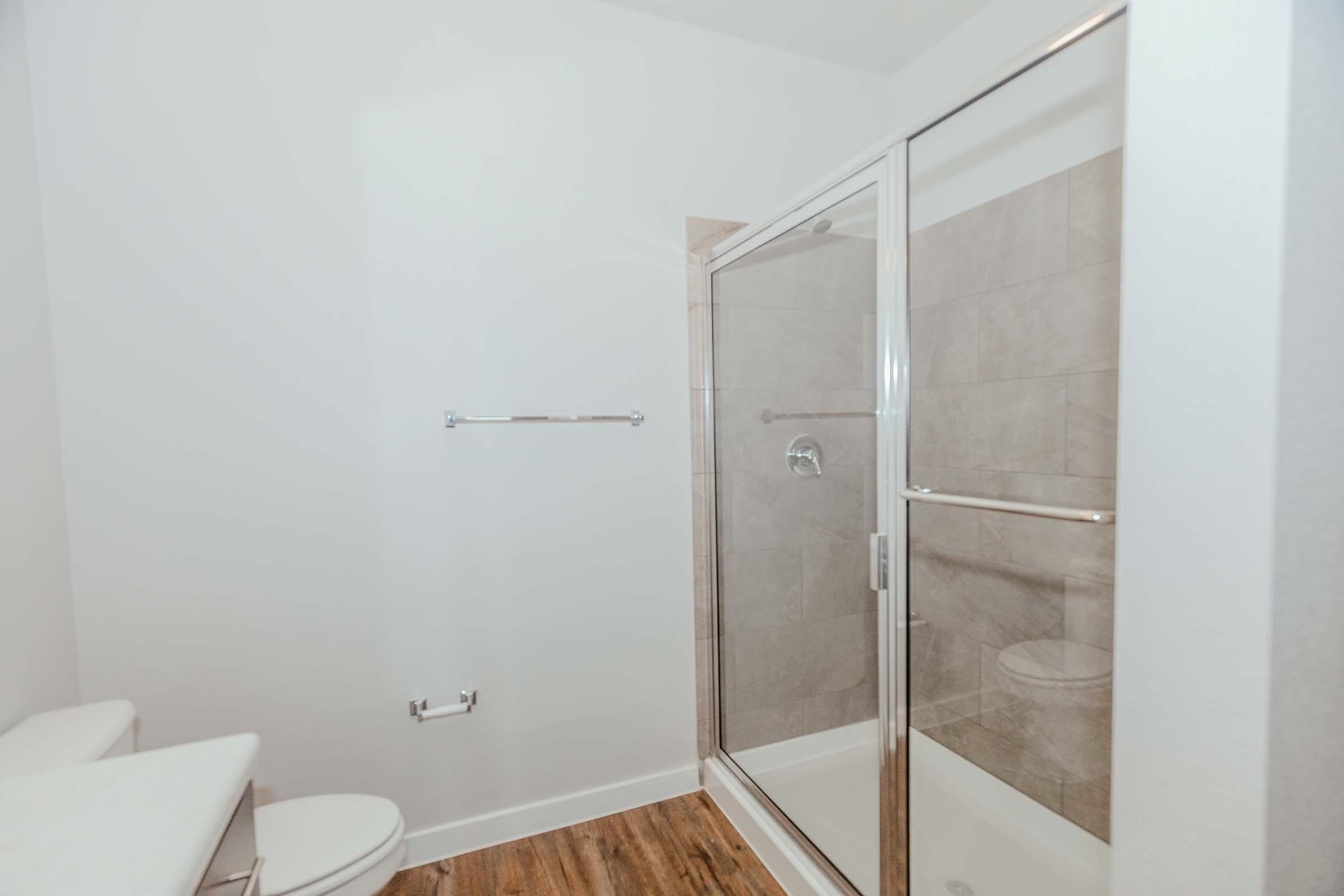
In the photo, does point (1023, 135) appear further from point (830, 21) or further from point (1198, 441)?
point (830, 21)

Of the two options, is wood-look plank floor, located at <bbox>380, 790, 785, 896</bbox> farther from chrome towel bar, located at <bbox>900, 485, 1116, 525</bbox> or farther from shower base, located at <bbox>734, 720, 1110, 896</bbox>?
chrome towel bar, located at <bbox>900, 485, 1116, 525</bbox>

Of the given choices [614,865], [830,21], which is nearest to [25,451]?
[614,865]

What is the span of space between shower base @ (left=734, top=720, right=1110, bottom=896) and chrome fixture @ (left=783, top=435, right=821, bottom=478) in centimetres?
65

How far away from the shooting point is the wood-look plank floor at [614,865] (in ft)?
5.36

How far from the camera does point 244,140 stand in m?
1.57

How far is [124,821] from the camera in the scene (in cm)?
69

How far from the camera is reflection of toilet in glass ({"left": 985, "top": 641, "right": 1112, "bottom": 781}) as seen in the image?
3.57 feet

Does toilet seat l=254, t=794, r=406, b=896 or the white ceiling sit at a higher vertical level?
the white ceiling

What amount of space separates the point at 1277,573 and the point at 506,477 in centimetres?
165

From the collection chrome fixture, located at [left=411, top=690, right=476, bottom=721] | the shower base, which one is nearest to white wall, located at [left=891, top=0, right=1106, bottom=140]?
the shower base

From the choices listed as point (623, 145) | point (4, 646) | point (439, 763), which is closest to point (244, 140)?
point (623, 145)

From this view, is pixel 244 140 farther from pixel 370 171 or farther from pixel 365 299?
pixel 365 299

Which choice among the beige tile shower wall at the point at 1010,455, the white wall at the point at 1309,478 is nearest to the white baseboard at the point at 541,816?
the beige tile shower wall at the point at 1010,455

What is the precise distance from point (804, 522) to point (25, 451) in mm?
1829
